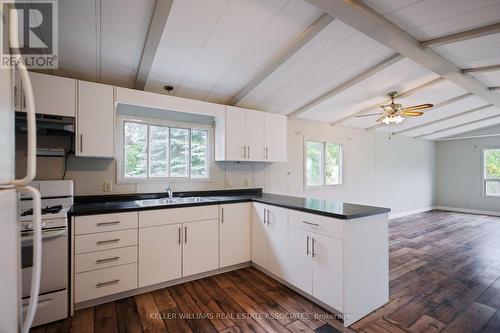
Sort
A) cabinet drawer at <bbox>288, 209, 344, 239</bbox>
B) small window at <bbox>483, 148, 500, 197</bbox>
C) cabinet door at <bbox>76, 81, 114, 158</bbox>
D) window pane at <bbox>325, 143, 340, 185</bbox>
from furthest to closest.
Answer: small window at <bbox>483, 148, 500, 197</bbox> → window pane at <bbox>325, 143, 340, 185</bbox> → cabinet door at <bbox>76, 81, 114, 158</bbox> → cabinet drawer at <bbox>288, 209, 344, 239</bbox>

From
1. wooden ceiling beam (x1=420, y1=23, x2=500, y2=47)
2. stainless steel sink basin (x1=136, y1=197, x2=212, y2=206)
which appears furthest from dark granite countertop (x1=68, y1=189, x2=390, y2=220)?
wooden ceiling beam (x1=420, y1=23, x2=500, y2=47)

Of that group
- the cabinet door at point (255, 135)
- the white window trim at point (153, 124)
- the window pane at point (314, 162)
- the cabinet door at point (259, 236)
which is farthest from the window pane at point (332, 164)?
the white window trim at point (153, 124)

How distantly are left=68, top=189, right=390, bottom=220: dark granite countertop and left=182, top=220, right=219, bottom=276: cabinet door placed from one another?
10.4 inches

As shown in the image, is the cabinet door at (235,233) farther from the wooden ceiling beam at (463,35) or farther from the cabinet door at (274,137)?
the wooden ceiling beam at (463,35)

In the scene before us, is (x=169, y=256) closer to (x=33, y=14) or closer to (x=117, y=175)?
(x=117, y=175)

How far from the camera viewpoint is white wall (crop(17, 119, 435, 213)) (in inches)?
107

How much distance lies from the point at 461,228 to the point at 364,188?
2179 mm

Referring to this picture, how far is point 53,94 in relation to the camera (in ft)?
7.30

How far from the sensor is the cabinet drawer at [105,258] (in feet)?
6.89

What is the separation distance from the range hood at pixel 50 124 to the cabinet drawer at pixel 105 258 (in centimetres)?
126

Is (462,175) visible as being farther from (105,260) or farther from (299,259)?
(105,260)

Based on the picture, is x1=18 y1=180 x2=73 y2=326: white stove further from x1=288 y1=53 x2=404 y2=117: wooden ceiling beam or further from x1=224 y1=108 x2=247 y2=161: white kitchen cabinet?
x1=288 y1=53 x2=404 y2=117: wooden ceiling beam

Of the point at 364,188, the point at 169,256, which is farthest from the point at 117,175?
the point at 364,188

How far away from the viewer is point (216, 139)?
351cm
